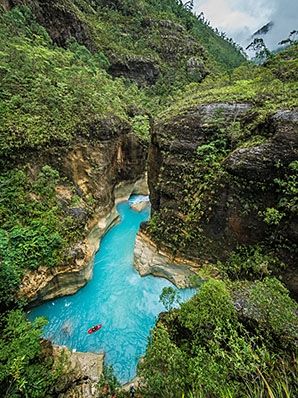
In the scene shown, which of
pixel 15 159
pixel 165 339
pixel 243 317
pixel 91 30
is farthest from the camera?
pixel 91 30

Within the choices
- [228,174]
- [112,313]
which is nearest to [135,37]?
[228,174]

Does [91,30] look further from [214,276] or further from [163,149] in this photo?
[214,276]

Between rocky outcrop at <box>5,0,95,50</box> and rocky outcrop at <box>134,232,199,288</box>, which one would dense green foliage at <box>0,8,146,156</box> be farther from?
rocky outcrop at <box>134,232,199,288</box>

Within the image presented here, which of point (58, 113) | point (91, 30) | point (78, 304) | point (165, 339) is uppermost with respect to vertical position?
point (91, 30)

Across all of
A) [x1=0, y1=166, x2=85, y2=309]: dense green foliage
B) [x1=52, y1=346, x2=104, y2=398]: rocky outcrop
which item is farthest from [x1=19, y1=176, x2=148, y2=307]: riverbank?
[x1=52, y1=346, x2=104, y2=398]: rocky outcrop

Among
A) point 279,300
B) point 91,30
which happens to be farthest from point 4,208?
point 91,30

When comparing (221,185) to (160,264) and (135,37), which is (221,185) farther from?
(135,37)
